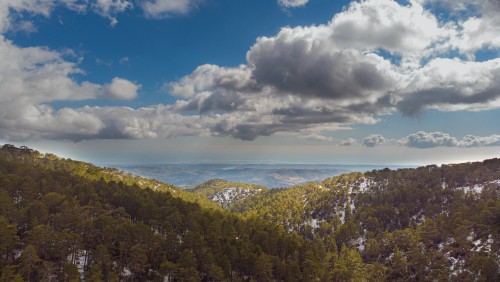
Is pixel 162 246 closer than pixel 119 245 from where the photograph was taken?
No

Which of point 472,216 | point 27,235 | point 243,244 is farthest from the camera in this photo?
point 472,216

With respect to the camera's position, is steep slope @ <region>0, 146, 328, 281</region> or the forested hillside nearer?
steep slope @ <region>0, 146, 328, 281</region>

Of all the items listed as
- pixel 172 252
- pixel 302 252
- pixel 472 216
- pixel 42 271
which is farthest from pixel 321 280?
pixel 472 216

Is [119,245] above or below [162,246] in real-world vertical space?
above

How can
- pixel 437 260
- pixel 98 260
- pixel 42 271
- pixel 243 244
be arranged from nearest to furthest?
pixel 42 271, pixel 98 260, pixel 243 244, pixel 437 260

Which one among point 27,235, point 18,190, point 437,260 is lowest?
point 437,260

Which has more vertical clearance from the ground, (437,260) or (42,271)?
(42,271)

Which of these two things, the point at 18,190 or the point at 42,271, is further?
the point at 18,190

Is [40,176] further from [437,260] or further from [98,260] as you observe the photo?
[437,260]

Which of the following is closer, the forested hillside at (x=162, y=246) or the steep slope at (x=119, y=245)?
the steep slope at (x=119, y=245)
